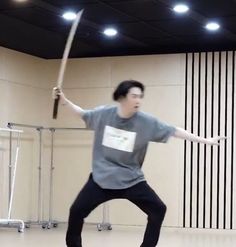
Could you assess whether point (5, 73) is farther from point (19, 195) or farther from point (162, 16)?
point (162, 16)

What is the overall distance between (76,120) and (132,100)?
5.83 meters

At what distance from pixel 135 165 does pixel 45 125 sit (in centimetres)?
605

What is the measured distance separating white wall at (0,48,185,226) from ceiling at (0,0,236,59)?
22 cm

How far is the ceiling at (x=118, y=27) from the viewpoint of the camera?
6.93 m

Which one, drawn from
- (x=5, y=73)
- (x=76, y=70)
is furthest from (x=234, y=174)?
(x=5, y=73)

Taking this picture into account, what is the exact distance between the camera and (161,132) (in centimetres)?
438

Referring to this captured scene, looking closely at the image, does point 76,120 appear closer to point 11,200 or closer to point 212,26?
point 11,200

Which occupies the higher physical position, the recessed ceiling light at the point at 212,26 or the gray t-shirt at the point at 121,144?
the recessed ceiling light at the point at 212,26

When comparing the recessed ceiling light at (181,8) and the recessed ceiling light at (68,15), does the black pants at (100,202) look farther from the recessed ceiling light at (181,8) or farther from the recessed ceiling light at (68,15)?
the recessed ceiling light at (68,15)

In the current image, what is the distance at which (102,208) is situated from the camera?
9.73 meters

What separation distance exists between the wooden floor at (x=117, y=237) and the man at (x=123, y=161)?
2746 millimetres

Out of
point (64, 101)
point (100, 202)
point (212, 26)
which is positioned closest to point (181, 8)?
point (212, 26)

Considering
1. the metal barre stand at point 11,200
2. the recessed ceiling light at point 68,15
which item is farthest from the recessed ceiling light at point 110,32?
the metal barre stand at point 11,200

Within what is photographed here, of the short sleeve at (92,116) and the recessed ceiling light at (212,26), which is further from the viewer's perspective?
the recessed ceiling light at (212,26)
